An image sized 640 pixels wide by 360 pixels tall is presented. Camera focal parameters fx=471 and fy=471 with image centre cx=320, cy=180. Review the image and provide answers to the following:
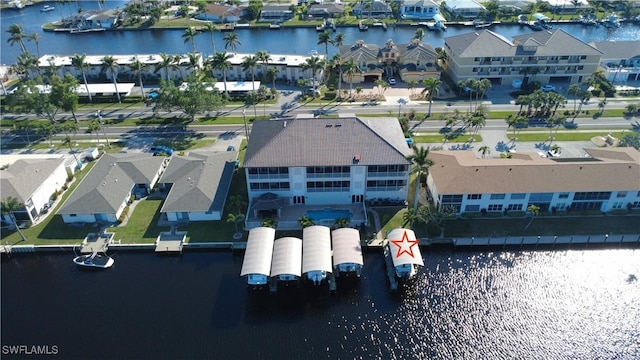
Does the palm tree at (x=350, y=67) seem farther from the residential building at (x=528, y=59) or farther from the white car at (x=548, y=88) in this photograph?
the white car at (x=548, y=88)

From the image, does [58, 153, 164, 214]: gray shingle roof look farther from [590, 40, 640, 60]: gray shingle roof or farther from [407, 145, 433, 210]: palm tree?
[590, 40, 640, 60]: gray shingle roof

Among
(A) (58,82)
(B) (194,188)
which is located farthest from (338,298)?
(A) (58,82)

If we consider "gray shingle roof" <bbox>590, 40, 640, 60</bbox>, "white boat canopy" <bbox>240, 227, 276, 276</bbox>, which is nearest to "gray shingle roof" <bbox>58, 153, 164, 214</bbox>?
"white boat canopy" <bbox>240, 227, 276, 276</bbox>

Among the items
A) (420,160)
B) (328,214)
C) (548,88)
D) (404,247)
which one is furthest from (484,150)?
(548,88)

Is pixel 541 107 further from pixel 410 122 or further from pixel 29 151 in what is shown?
pixel 29 151

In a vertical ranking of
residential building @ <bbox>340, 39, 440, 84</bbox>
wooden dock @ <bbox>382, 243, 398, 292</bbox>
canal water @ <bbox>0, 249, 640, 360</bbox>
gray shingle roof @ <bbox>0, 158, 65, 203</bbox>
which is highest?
residential building @ <bbox>340, 39, 440, 84</bbox>

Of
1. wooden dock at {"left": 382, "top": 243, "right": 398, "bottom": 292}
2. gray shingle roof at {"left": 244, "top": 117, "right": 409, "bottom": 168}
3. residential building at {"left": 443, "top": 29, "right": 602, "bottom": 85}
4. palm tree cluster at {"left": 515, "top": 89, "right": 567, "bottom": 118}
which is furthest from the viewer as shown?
residential building at {"left": 443, "top": 29, "right": 602, "bottom": 85}
